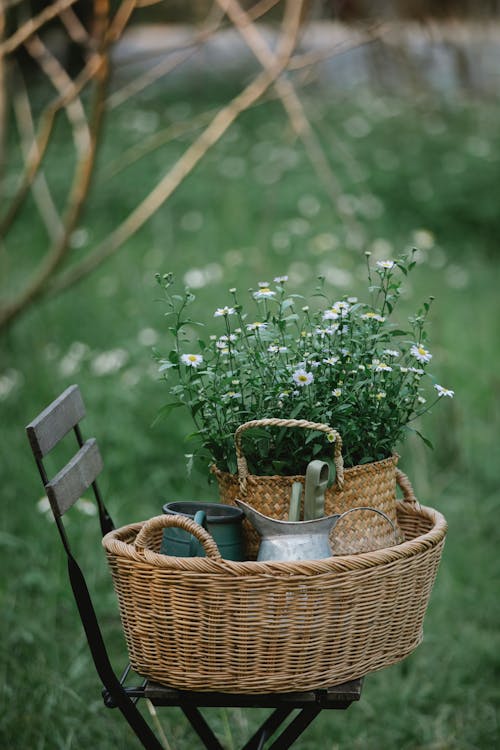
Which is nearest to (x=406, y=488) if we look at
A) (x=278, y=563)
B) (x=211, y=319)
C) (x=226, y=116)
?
(x=278, y=563)

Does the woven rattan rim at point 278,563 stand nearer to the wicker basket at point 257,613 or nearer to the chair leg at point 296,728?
the wicker basket at point 257,613

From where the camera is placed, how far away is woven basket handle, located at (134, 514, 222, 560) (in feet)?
5.78

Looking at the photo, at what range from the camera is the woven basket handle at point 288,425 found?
72.4 inches

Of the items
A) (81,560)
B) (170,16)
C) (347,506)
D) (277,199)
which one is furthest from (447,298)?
(170,16)

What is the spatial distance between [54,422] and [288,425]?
1.62 feet

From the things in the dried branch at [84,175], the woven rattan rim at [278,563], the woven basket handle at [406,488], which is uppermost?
the dried branch at [84,175]

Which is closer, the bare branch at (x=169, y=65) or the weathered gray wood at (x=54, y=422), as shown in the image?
the weathered gray wood at (x=54, y=422)

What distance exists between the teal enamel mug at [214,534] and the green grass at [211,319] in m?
1.06

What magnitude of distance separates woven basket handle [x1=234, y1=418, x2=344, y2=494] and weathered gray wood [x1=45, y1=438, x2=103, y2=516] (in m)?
0.33

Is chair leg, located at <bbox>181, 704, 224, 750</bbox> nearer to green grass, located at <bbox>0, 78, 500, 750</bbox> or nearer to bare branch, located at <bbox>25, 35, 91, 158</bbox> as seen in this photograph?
green grass, located at <bbox>0, 78, 500, 750</bbox>

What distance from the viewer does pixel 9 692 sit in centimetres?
297

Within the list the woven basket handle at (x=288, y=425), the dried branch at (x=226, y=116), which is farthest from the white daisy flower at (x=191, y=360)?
the dried branch at (x=226, y=116)

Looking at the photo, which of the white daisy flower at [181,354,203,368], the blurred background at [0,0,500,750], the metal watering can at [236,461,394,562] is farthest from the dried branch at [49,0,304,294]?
the metal watering can at [236,461,394,562]

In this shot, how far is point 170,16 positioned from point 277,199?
16.5 feet
